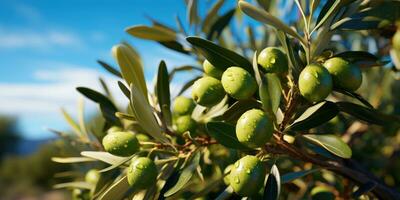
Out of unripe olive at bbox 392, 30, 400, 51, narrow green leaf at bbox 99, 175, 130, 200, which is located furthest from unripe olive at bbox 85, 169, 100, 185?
unripe olive at bbox 392, 30, 400, 51

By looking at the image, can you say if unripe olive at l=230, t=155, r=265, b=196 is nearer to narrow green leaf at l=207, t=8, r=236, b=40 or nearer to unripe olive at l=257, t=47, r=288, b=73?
unripe olive at l=257, t=47, r=288, b=73

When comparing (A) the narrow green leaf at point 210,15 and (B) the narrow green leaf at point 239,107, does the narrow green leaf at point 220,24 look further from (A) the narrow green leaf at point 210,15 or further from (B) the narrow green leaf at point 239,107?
(B) the narrow green leaf at point 239,107

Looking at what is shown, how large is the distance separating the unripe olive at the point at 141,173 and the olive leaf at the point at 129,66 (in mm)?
192

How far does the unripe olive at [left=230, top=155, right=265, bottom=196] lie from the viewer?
80 cm

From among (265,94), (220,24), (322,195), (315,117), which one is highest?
Result: (220,24)

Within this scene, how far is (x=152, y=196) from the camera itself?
3.17 ft

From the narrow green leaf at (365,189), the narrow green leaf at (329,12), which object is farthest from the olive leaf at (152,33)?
the narrow green leaf at (365,189)

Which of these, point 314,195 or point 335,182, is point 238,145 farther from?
point 335,182

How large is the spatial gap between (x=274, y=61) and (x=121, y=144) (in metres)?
0.39

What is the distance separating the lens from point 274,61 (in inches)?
32.4

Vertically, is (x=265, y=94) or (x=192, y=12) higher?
(x=192, y=12)

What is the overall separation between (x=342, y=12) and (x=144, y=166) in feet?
1.81

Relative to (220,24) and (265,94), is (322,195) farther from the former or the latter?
(220,24)

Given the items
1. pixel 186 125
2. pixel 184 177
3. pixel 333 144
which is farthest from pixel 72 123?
pixel 333 144
